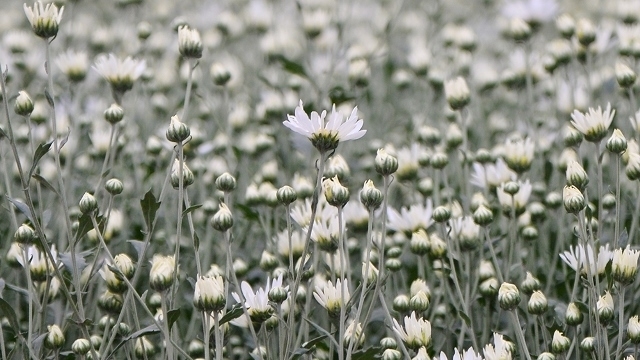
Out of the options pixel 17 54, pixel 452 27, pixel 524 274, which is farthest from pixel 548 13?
pixel 17 54

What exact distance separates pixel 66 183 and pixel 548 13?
1.69m

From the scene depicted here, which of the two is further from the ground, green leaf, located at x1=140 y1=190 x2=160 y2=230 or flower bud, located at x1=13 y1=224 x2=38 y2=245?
green leaf, located at x1=140 y1=190 x2=160 y2=230

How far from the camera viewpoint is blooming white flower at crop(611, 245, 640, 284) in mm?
1619

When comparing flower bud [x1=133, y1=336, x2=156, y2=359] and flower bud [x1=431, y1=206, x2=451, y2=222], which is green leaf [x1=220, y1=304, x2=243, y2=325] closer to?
flower bud [x1=133, y1=336, x2=156, y2=359]

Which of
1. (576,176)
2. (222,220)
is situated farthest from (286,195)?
(576,176)

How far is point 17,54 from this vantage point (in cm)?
309

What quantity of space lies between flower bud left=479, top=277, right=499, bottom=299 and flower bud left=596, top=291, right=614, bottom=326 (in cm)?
31

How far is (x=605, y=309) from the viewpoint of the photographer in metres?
1.65

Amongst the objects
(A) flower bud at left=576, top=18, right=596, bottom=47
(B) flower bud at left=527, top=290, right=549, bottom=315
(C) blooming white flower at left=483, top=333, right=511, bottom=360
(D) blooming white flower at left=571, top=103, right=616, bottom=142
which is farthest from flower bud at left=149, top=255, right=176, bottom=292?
(A) flower bud at left=576, top=18, right=596, bottom=47

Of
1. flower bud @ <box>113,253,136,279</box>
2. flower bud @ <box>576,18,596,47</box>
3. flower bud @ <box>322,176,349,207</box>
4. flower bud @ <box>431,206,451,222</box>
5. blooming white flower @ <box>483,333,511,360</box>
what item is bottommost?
blooming white flower @ <box>483,333,511,360</box>

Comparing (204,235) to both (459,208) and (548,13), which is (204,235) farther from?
(548,13)

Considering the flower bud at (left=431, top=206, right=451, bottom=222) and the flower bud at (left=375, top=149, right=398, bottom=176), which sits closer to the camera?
the flower bud at (left=375, top=149, right=398, bottom=176)

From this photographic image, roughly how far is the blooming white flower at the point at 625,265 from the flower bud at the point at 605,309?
51mm

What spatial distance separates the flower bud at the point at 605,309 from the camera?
5.43ft
